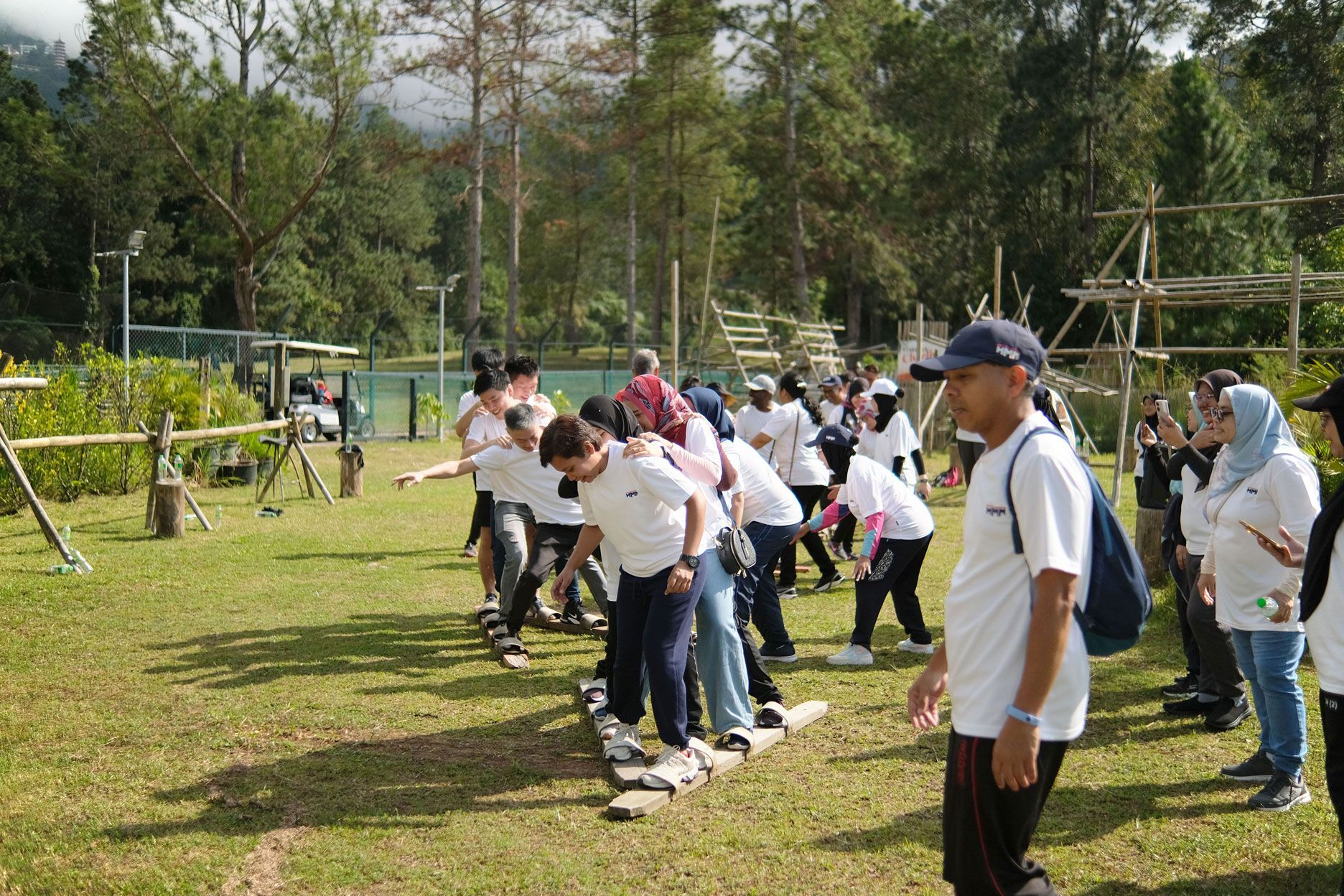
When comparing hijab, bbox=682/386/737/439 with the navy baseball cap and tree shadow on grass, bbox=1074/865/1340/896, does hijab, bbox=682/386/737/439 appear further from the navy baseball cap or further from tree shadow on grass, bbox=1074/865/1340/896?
the navy baseball cap

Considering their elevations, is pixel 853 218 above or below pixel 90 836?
above

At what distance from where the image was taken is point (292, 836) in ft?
15.3

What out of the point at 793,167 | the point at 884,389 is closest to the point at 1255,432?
the point at 884,389

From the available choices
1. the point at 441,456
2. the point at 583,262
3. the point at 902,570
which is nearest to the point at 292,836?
the point at 902,570

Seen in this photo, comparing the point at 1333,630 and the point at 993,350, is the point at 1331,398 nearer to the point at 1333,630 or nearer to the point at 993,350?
the point at 1333,630

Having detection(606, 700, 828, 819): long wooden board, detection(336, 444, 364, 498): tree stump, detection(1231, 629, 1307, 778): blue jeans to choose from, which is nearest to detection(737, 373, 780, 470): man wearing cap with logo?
detection(606, 700, 828, 819): long wooden board

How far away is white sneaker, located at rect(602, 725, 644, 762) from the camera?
530 cm

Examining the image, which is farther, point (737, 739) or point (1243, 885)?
point (737, 739)

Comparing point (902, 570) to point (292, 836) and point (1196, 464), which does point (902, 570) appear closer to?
point (1196, 464)

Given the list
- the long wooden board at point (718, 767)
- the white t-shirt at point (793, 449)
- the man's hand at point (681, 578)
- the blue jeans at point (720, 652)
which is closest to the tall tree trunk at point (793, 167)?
the white t-shirt at point (793, 449)

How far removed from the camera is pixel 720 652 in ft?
17.5

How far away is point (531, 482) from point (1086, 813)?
4104mm

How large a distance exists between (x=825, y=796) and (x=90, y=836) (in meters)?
3.04

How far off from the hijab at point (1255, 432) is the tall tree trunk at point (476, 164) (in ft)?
101
